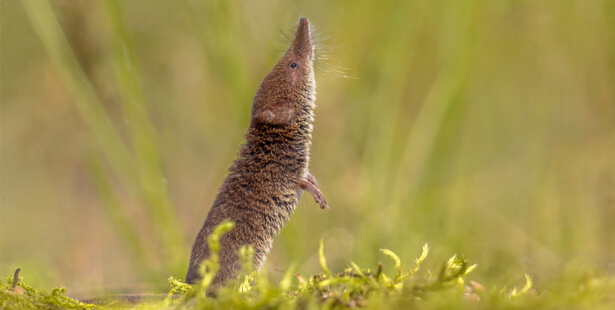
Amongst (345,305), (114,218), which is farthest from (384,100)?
(345,305)

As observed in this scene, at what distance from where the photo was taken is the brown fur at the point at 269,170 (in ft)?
9.06

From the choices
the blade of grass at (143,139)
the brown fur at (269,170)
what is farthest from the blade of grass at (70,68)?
the brown fur at (269,170)

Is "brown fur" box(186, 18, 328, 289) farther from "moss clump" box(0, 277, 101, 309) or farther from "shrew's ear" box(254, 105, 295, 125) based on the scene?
"moss clump" box(0, 277, 101, 309)

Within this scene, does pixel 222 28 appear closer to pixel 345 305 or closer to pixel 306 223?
pixel 306 223

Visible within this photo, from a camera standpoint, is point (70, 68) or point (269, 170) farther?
point (70, 68)

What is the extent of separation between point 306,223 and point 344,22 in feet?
7.00

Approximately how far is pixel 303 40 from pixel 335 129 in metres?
2.23

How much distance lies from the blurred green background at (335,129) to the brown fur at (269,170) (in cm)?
92

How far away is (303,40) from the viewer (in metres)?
3.42

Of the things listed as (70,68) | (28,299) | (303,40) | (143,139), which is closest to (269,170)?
(303,40)

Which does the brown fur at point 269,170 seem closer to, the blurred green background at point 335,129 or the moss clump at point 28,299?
the moss clump at point 28,299

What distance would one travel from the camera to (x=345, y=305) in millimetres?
1716

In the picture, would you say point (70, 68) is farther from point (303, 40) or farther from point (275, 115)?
point (275, 115)

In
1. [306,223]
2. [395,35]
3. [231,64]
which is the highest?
[395,35]
